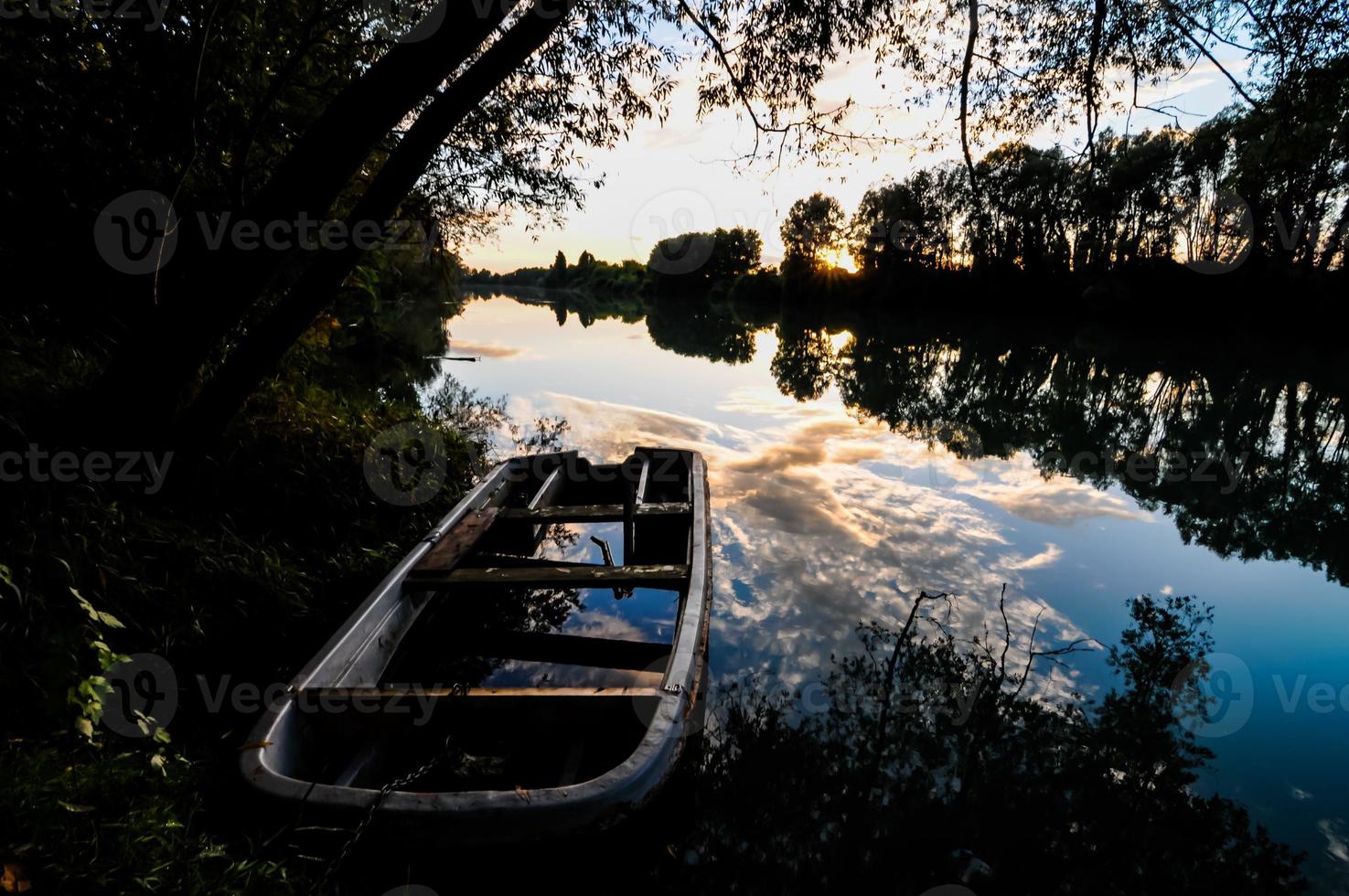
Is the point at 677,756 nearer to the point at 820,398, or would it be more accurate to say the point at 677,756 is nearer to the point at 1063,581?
the point at 1063,581

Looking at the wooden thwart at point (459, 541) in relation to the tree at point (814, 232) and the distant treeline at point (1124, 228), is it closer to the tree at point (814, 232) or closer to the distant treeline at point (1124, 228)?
the distant treeline at point (1124, 228)

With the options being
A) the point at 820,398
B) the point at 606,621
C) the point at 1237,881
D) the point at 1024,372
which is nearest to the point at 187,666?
the point at 606,621

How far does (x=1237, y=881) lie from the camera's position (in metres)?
2.62

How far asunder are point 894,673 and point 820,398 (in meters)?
10.0

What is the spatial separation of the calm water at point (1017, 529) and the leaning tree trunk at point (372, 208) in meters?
3.83

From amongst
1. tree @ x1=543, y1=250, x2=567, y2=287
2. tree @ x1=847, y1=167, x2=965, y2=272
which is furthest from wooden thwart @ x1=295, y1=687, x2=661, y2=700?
tree @ x1=543, y1=250, x2=567, y2=287

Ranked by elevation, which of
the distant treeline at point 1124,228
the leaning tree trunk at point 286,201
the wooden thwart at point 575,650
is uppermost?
the distant treeline at point 1124,228

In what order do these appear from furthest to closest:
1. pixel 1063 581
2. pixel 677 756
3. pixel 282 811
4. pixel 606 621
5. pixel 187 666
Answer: pixel 1063 581 < pixel 606 621 < pixel 187 666 < pixel 677 756 < pixel 282 811

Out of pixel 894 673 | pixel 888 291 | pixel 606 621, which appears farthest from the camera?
pixel 888 291

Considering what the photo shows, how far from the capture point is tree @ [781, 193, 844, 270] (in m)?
46.3

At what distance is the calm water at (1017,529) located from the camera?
391 cm

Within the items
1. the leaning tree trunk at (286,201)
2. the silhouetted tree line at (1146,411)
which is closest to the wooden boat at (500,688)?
the leaning tree trunk at (286,201)

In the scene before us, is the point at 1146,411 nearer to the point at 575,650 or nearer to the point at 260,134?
the point at 575,650

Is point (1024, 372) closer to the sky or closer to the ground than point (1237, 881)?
closer to the sky
